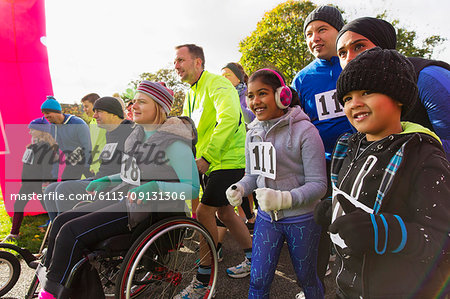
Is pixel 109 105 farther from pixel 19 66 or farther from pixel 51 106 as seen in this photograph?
pixel 19 66

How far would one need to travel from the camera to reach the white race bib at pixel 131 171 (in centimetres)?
194

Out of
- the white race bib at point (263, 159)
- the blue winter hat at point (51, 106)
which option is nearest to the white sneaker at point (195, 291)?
the white race bib at point (263, 159)

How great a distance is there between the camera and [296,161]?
1.57 m

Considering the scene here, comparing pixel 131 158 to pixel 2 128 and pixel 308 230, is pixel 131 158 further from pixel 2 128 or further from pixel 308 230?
pixel 2 128

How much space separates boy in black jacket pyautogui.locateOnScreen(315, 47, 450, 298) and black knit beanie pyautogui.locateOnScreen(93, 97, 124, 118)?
2.75 m

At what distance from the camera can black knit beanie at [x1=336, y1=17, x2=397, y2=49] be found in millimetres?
1352

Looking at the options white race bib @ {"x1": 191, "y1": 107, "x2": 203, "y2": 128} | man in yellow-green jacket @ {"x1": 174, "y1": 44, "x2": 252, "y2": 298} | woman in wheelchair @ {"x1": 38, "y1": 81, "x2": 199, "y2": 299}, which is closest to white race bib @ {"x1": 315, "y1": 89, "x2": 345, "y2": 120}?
man in yellow-green jacket @ {"x1": 174, "y1": 44, "x2": 252, "y2": 298}

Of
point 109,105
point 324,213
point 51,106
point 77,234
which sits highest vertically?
point 51,106

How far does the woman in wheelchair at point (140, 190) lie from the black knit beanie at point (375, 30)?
1230mm

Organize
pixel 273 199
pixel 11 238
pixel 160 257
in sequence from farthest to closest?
1. pixel 11 238
2. pixel 160 257
3. pixel 273 199

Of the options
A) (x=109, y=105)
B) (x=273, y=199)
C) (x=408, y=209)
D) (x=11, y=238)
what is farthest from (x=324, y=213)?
(x=11, y=238)

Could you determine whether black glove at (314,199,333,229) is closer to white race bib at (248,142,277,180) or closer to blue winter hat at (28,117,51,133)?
white race bib at (248,142,277,180)

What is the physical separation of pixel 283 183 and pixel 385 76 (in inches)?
32.0

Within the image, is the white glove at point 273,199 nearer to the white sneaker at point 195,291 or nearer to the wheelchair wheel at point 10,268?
the white sneaker at point 195,291
